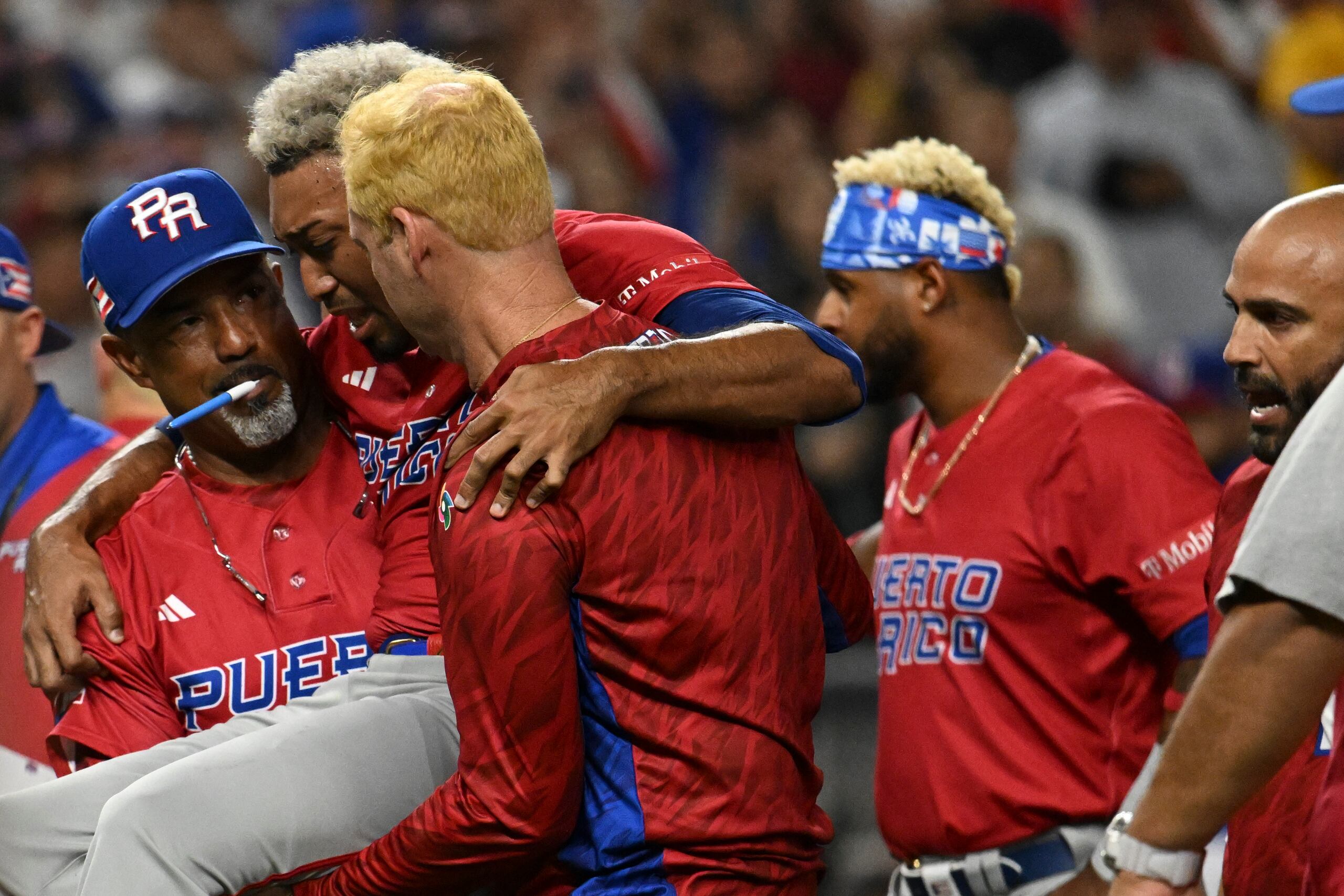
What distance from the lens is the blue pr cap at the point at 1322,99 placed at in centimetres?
257

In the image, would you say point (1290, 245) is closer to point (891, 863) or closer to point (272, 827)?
point (272, 827)

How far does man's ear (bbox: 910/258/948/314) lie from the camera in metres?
3.69

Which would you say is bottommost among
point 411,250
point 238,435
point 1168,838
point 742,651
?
point 1168,838

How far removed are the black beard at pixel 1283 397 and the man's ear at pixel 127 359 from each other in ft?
6.55

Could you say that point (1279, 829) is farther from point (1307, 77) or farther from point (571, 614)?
point (1307, 77)

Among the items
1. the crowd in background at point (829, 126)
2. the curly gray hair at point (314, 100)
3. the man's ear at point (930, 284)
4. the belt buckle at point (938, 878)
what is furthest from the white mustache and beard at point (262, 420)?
the crowd in background at point (829, 126)

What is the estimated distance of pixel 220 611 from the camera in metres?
2.96

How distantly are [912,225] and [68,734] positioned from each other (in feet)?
6.89

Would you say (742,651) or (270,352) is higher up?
(270,352)

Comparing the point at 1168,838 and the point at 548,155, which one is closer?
the point at 1168,838

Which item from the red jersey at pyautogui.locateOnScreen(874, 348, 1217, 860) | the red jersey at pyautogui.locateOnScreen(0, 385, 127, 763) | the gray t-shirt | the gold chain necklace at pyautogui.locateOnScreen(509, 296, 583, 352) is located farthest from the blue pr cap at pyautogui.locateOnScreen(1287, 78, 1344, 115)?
the red jersey at pyautogui.locateOnScreen(0, 385, 127, 763)

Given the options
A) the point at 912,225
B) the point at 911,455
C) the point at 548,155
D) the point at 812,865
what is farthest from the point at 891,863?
the point at 548,155

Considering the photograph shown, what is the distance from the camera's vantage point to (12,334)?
3.96 meters

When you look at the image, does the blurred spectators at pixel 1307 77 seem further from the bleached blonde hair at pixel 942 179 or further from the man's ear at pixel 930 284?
the man's ear at pixel 930 284
